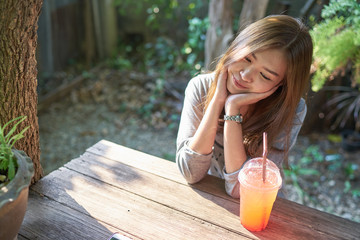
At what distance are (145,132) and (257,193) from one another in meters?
2.79

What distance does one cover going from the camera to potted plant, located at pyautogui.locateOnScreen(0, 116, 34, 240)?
0.95 metres

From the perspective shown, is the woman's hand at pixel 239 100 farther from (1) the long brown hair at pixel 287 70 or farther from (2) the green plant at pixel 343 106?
(2) the green plant at pixel 343 106

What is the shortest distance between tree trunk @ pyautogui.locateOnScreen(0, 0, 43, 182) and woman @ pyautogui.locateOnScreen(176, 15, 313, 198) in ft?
2.19

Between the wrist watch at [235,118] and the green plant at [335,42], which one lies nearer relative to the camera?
the wrist watch at [235,118]

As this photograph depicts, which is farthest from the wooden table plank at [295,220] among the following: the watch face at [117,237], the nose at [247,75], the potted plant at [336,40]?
the potted plant at [336,40]

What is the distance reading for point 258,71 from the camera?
Result: 1437 mm

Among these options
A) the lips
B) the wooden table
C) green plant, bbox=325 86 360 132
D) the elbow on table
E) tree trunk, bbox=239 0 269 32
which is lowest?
green plant, bbox=325 86 360 132

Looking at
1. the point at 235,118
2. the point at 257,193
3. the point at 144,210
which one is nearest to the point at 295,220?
the point at 257,193

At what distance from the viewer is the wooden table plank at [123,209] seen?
4.13ft

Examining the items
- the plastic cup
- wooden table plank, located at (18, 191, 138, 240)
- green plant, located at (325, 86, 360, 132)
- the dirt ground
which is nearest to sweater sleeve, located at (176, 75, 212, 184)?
the plastic cup

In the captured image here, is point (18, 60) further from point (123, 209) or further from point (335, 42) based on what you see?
point (335, 42)

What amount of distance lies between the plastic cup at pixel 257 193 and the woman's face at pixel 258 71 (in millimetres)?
350

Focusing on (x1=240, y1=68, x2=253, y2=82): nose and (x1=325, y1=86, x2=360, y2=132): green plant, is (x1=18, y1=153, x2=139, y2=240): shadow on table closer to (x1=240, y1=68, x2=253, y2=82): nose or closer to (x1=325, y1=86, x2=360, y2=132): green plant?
(x1=240, y1=68, x2=253, y2=82): nose

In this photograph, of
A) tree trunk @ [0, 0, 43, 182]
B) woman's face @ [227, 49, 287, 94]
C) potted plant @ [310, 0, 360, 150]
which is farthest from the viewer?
potted plant @ [310, 0, 360, 150]
